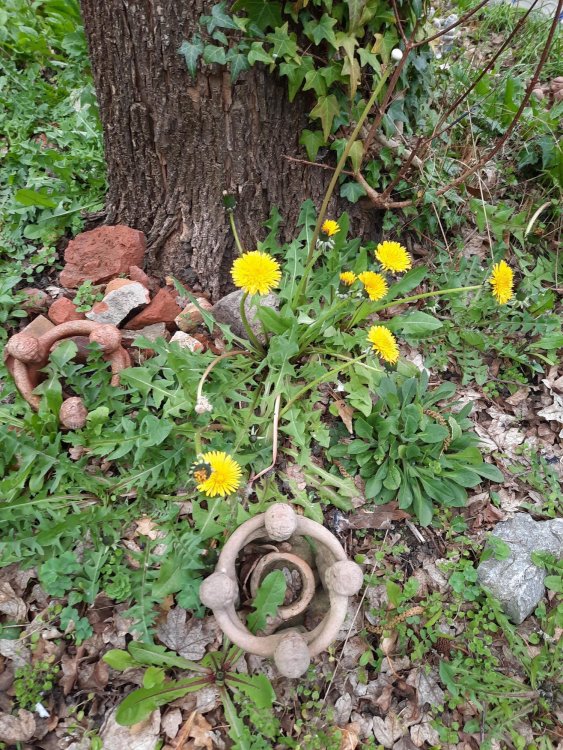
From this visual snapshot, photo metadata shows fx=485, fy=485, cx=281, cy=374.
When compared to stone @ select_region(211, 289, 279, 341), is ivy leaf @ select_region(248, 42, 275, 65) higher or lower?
higher

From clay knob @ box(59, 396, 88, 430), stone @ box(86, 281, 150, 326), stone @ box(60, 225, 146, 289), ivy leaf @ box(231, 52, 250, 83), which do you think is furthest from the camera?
stone @ box(60, 225, 146, 289)

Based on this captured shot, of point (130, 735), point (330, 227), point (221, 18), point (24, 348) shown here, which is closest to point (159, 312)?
point (24, 348)

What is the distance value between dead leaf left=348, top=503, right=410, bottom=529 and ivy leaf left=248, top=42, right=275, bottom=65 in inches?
79.6

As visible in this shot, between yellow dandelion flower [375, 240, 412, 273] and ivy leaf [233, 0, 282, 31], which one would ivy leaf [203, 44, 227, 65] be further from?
yellow dandelion flower [375, 240, 412, 273]

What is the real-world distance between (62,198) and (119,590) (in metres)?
2.12

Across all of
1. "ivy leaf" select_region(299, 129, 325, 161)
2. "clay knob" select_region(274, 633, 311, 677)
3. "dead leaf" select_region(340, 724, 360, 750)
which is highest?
"ivy leaf" select_region(299, 129, 325, 161)

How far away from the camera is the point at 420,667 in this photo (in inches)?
81.0

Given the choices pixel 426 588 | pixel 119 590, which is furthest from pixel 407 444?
pixel 119 590

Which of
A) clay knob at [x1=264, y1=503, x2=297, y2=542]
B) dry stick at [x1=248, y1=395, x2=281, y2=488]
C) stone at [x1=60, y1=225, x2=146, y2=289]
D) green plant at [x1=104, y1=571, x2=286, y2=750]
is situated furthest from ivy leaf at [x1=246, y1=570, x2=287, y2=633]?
stone at [x1=60, y1=225, x2=146, y2=289]

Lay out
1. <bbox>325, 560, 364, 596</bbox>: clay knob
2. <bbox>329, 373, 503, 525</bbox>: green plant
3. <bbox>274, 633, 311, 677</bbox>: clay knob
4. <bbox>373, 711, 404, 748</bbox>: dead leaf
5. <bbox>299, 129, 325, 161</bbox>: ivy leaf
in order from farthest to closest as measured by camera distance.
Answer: <bbox>299, 129, 325, 161</bbox>: ivy leaf → <bbox>329, 373, 503, 525</bbox>: green plant → <bbox>373, 711, 404, 748</bbox>: dead leaf → <bbox>325, 560, 364, 596</bbox>: clay knob → <bbox>274, 633, 311, 677</bbox>: clay knob

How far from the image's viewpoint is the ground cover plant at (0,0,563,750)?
1.88m

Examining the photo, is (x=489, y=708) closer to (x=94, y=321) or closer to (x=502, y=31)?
(x=94, y=321)

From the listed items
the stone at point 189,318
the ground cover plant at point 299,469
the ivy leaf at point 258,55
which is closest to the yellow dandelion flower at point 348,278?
the ground cover plant at point 299,469

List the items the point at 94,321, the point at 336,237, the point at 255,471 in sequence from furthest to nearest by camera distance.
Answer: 1. the point at 336,237
2. the point at 94,321
3. the point at 255,471
